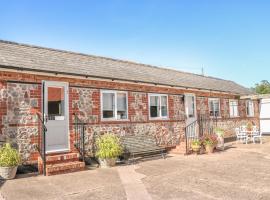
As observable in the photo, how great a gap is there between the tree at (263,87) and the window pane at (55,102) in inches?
1824

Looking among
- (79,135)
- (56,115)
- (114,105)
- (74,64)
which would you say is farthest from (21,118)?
(114,105)

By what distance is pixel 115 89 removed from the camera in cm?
1326

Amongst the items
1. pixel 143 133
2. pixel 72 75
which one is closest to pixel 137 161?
pixel 143 133

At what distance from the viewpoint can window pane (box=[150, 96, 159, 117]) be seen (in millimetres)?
15227

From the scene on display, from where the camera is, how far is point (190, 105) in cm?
1781

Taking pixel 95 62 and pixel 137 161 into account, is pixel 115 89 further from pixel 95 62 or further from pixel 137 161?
pixel 137 161

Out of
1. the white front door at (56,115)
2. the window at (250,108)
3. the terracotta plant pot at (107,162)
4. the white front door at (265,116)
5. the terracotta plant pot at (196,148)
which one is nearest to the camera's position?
the white front door at (56,115)

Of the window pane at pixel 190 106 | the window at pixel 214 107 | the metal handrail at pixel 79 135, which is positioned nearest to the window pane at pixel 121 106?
the metal handrail at pixel 79 135

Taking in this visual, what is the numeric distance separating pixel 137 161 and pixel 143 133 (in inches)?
78.9

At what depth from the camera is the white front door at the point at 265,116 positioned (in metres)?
25.1

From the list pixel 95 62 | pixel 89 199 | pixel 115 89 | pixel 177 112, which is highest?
pixel 95 62

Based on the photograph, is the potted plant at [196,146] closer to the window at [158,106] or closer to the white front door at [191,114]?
the window at [158,106]

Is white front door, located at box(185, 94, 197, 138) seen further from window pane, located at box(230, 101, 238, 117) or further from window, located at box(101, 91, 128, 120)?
window pane, located at box(230, 101, 238, 117)

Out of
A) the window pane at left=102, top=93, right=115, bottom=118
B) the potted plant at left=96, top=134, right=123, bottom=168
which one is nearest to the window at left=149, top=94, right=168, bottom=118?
the window pane at left=102, top=93, right=115, bottom=118
